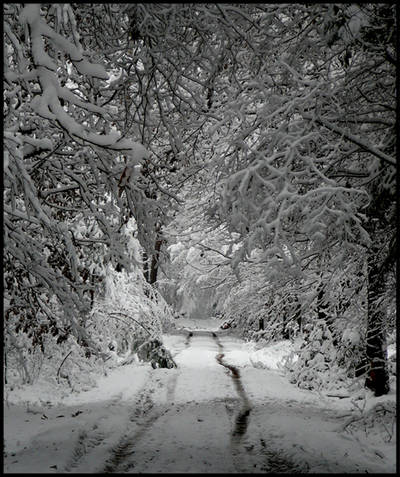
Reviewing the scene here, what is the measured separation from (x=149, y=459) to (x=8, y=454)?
1836mm

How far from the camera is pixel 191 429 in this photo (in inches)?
292

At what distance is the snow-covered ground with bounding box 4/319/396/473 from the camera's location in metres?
5.64

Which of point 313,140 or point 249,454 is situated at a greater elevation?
point 313,140

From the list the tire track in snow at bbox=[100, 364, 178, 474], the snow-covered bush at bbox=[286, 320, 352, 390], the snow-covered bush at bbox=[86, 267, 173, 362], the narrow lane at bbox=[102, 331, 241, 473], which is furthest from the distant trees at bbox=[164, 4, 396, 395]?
the snow-covered bush at bbox=[86, 267, 173, 362]

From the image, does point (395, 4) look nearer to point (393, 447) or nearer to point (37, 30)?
point (37, 30)

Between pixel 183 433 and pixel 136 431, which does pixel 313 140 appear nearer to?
pixel 183 433

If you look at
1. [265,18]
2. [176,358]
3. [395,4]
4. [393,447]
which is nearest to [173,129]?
[265,18]

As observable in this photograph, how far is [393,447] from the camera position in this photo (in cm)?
643

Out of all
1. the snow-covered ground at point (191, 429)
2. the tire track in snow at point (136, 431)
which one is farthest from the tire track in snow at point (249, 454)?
the tire track in snow at point (136, 431)

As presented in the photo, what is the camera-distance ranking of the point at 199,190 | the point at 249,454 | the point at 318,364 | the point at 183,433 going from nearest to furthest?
the point at 249,454
the point at 183,433
the point at 199,190
the point at 318,364

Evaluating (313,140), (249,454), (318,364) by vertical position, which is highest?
(313,140)

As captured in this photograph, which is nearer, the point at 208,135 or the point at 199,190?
the point at 208,135

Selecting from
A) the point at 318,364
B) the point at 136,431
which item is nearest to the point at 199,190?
the point at 136,431

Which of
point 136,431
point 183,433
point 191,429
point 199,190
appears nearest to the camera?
point 183,433
